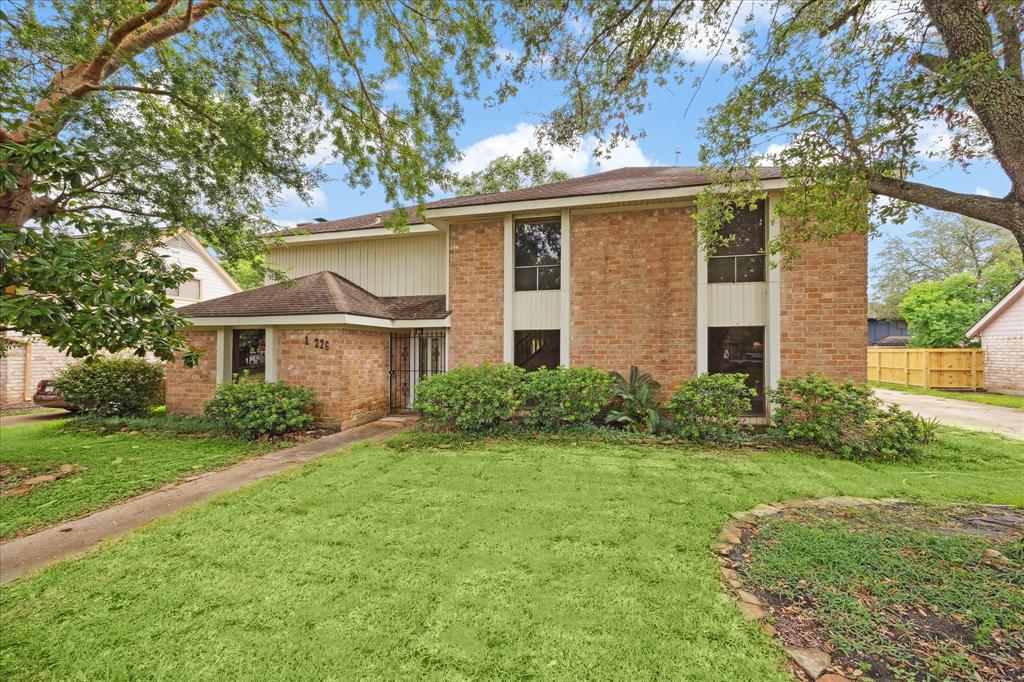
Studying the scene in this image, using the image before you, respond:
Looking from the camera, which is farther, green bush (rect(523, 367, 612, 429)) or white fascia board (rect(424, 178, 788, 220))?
white fascia board (rect(424, 178, 788, 220))

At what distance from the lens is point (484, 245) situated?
29.9 ft

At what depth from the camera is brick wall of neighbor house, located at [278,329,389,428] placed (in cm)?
809

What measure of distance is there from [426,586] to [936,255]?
42.6 meters

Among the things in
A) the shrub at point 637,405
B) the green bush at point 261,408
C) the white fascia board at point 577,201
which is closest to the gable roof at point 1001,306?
the white fascia board at point 577,201

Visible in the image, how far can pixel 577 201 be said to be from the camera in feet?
26.8

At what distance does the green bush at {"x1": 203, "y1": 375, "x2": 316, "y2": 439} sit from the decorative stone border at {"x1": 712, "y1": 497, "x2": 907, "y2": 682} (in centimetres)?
714

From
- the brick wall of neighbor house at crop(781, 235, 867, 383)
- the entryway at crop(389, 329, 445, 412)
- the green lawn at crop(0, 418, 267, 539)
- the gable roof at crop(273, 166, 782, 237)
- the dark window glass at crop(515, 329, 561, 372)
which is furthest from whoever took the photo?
the entryway at crop(389, 329, 445, 412)

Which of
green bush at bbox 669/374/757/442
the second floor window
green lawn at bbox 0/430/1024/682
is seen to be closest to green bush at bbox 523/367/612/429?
green bush at bbox 669/374/757/442

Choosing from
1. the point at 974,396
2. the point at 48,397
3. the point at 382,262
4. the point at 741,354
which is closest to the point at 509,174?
the point at 382,262

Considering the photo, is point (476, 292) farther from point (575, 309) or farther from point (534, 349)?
point (575, 309)

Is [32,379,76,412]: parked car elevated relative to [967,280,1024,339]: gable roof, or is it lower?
lower

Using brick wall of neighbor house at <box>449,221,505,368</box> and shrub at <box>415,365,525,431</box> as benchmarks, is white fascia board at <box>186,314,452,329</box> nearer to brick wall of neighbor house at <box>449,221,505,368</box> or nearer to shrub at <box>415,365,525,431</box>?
brick wall of neighbor house at <box>449,221,505,368</box>

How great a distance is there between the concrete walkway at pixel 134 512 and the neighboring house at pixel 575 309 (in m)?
1.99

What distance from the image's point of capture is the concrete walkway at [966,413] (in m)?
8.22
